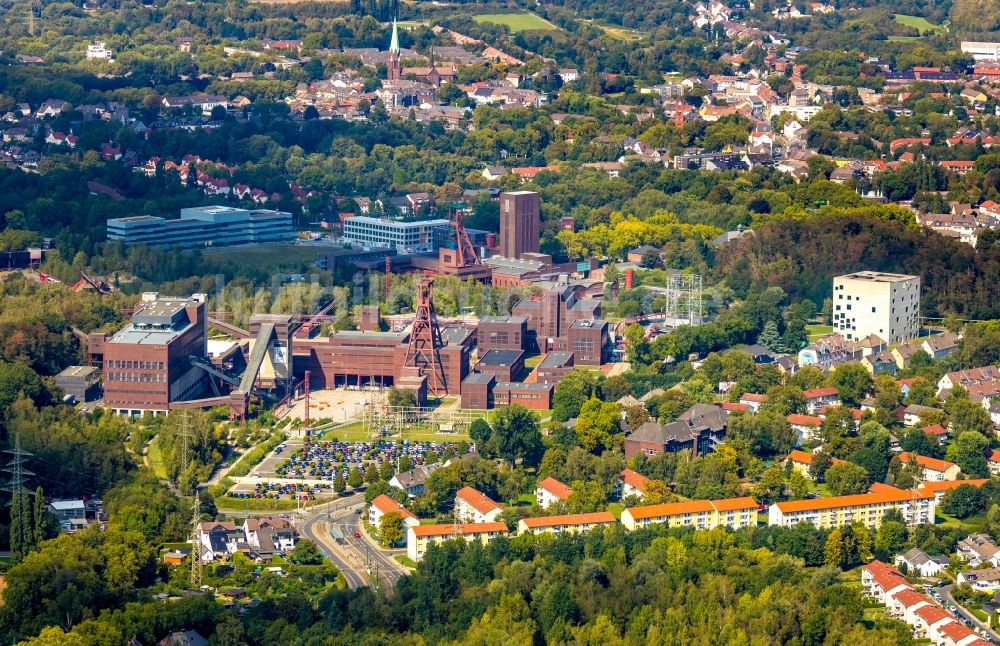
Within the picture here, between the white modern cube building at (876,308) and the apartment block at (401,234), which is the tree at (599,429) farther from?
the apartment block at (401,234)

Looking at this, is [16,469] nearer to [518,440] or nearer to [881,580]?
[518,440]

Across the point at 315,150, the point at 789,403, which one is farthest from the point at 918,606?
the point at 315,150

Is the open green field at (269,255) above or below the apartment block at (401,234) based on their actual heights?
below

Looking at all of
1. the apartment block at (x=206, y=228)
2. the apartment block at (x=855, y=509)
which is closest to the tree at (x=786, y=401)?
the apartment block at (x=855, y=509)

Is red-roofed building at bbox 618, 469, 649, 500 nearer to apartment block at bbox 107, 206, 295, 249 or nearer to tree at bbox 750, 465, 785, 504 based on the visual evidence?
tree at bbox 750, 465, 785, 504

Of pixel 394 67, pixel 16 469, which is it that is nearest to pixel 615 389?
pixel 16 469

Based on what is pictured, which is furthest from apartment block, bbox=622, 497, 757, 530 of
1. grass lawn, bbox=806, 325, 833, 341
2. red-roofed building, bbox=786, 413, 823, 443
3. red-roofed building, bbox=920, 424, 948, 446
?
grass lawn, bbox=806, 325, 833, 341
